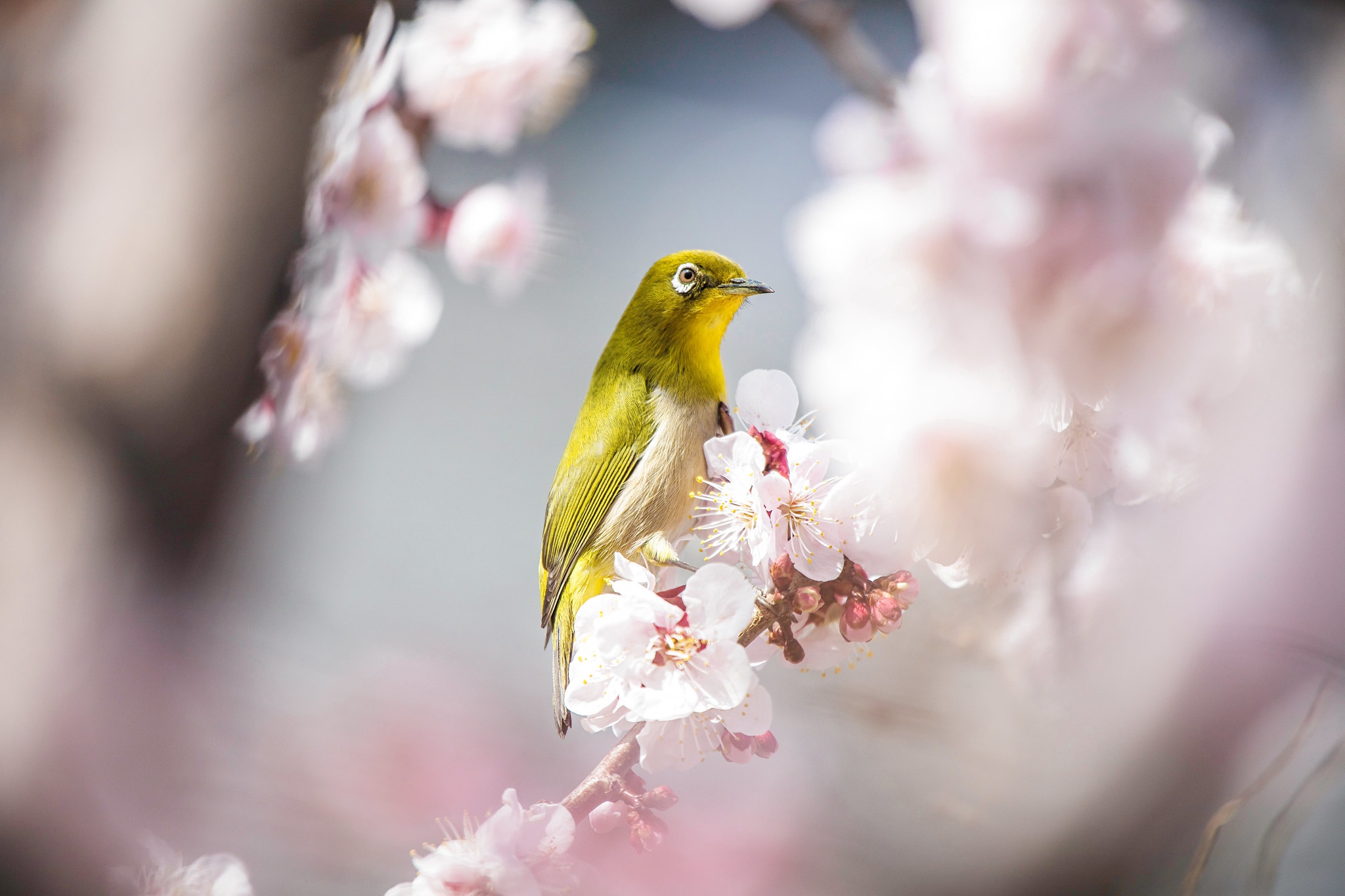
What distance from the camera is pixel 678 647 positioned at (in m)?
0.31

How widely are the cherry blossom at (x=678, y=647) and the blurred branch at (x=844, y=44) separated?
18 centimetres

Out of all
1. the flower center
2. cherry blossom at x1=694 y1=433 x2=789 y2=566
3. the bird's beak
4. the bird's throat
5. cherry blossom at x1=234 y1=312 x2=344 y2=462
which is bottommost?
the flower center

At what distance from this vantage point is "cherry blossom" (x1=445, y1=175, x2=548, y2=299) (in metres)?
0.31

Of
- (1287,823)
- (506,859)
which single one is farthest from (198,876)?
(1287,823)

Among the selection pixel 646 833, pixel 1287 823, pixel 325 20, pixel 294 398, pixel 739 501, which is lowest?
pixel 1287 823

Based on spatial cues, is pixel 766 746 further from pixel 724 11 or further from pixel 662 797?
pixel 724 11

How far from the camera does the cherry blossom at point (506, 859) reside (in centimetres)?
33

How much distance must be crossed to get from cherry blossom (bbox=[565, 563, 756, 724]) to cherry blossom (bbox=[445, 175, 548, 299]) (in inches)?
5.0

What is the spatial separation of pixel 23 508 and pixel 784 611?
0.34 m

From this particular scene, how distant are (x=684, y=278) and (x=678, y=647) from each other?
0.46 ft

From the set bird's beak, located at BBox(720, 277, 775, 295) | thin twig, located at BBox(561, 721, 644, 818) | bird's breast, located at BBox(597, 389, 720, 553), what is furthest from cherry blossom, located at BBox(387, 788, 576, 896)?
bird's beak, located at BBox(720, 277, 775, 295)

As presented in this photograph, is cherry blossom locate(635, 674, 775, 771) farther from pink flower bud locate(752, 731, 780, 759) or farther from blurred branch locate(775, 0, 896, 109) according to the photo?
blurred branch locate(775, 0, 896, 109)

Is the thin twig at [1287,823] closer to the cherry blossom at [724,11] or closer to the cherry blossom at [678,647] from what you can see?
the cherry blossom at [678,647]

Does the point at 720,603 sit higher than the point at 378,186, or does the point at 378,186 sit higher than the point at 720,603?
the point at 378,186
